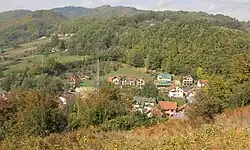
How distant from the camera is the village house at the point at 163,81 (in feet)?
136

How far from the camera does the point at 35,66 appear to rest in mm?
44156

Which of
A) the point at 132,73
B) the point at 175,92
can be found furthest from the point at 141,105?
the point at 132,73

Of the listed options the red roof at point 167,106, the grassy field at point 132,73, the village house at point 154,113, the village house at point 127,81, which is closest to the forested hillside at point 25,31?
the grassy field at point 132,73

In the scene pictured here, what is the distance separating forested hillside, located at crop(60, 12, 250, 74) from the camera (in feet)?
138

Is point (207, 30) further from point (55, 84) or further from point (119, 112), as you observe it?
point (119, 112)

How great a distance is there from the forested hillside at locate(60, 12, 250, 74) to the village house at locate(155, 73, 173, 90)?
5.11 feet

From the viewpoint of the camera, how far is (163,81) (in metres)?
42.3

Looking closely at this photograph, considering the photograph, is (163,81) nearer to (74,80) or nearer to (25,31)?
(74,80)

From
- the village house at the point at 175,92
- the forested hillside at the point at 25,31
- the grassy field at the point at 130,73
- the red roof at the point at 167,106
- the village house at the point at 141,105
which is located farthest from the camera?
the forested hillside at the point at 25,31

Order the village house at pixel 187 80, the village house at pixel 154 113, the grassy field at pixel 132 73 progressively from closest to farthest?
the village house at pixel 154 113 → the village house at pixel 187 80 → the grassy field at pixel 132 73

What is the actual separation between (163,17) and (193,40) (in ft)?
107

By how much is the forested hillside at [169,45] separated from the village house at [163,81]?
156 centimetres

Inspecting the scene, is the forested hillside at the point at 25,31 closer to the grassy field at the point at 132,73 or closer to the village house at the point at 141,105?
the grassy field at the point at 132,73

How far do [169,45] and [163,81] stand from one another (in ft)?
22.3
